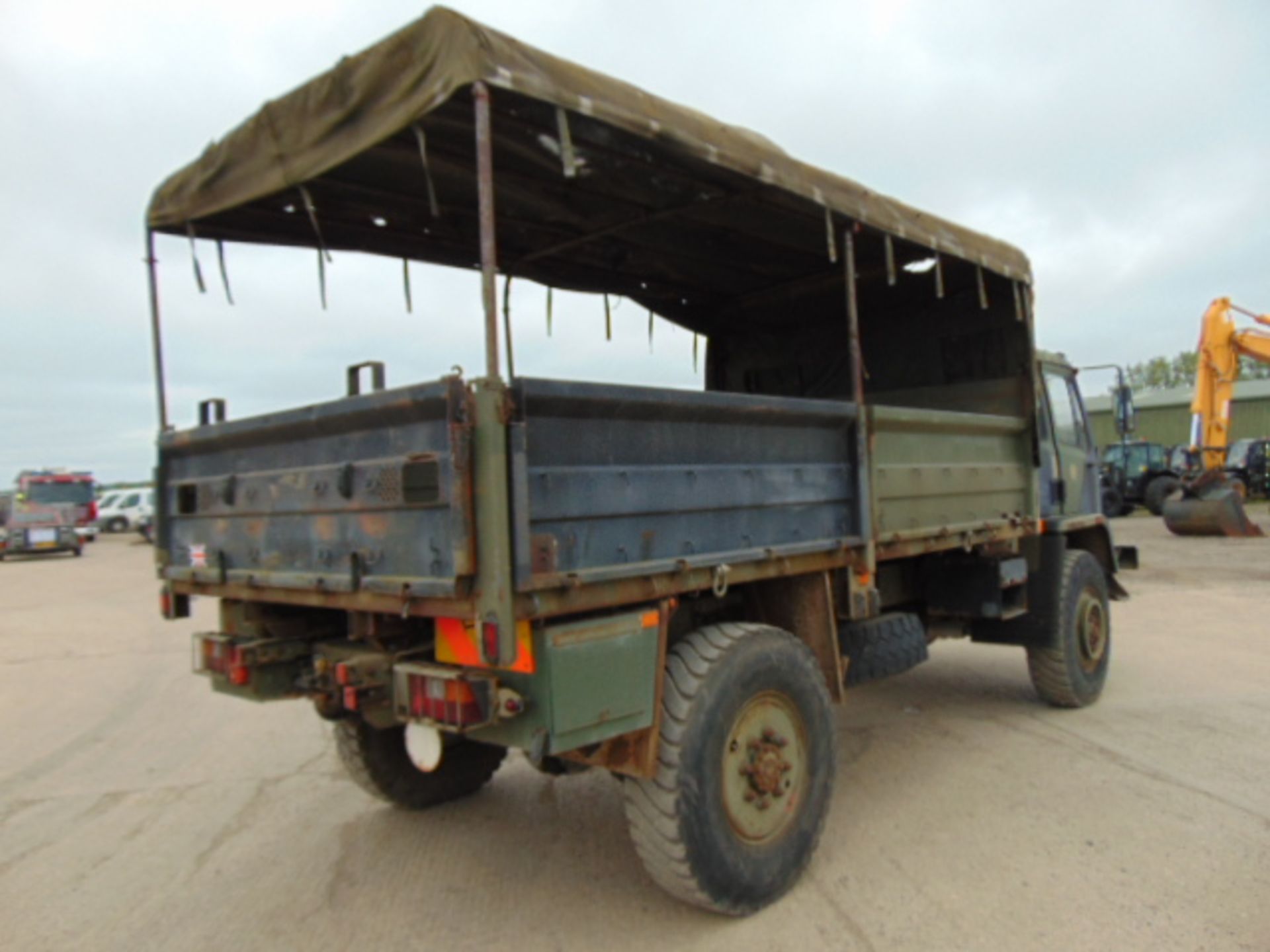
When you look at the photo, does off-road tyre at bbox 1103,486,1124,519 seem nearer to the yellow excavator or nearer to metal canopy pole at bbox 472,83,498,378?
the yellow excavator

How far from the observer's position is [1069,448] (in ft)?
21.3

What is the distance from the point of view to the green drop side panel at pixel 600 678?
9.14 ft

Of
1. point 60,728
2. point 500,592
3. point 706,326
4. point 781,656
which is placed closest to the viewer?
point 500,592

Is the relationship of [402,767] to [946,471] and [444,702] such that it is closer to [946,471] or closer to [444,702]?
[444,702]

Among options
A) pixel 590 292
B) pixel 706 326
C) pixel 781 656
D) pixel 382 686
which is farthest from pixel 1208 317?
pixel 382 686

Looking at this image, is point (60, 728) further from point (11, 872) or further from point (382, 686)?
point (382, 686)

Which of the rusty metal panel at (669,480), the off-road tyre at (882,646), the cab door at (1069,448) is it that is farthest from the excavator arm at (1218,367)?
the rusty metal panel at (669,480)

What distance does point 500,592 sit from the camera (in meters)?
2.59

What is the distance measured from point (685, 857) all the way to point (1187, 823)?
7.90ft

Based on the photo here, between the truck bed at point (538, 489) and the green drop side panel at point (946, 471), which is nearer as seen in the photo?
the truck bed at point (538, 489)

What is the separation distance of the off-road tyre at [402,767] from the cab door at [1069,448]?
4.08 metres

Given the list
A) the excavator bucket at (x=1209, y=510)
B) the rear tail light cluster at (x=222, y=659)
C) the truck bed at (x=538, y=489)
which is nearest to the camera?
the truck bed at (x=538, y=489)

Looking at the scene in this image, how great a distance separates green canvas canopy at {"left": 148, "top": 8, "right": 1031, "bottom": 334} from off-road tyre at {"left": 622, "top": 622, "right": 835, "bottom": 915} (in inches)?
69.3

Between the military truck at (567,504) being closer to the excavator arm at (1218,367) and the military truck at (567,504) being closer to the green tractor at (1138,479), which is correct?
the excavator arm at (1218,367)
